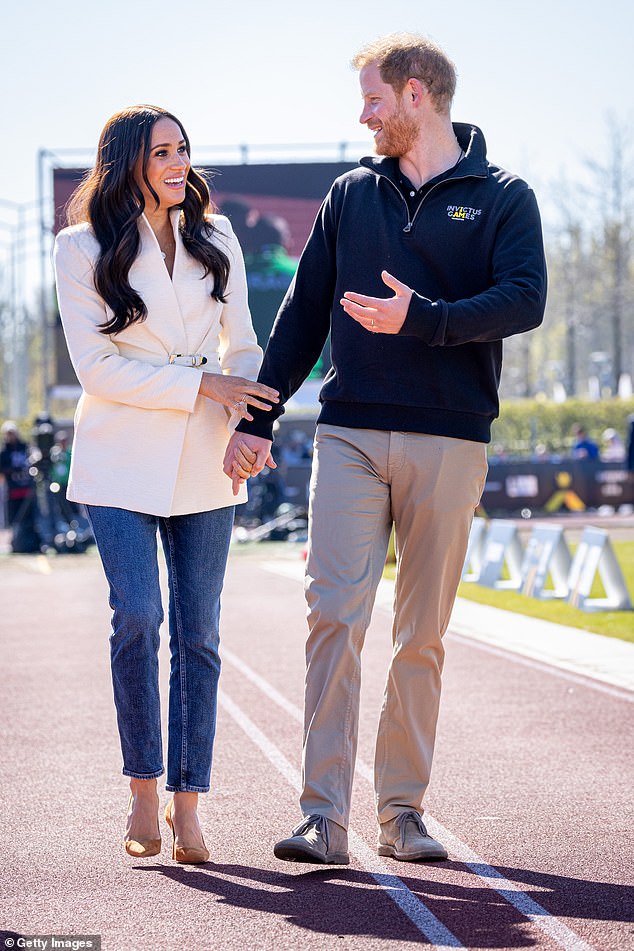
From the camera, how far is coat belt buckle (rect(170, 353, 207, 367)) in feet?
14.7

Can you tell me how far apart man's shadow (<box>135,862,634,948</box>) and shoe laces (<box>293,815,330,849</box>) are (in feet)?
0.38

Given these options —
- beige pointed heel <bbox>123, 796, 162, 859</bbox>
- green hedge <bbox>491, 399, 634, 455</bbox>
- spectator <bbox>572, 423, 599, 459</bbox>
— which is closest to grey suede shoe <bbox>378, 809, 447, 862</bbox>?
beige pointed heel <bbox>123, 796, 162, 859</bbox>

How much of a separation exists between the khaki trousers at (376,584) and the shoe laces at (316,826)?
0.9 inches

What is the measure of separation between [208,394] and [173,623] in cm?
70

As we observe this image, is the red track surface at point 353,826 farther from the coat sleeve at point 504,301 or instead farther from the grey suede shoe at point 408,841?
the coat sleeve at point 504,301

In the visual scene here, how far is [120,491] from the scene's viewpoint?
4.34m

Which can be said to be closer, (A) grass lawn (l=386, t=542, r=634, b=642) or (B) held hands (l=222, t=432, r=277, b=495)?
(B) held hands (l=222, t=432, r=277, b=495)

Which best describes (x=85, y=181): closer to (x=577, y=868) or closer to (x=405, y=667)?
(x=405, y=667)

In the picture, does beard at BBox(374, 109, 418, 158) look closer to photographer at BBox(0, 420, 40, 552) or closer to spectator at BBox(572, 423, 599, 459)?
photographer at BBox(0, 420, 40, 552)

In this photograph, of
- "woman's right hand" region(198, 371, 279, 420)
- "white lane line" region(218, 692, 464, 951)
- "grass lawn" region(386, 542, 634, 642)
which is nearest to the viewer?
"white lane line" region(218, 692, 464, 951)

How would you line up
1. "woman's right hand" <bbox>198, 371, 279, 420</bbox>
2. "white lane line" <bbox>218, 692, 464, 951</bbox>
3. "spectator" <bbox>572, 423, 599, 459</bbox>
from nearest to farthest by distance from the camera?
"white lane line" <bbox>218, 692, 464, 951</bbox>, "woman's right hand" <bbox>198, 371, 279, 420</bbox>, "spectator" <bbox>572, 423, 599, 459</bbox>

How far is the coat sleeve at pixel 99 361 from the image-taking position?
14.3 ft

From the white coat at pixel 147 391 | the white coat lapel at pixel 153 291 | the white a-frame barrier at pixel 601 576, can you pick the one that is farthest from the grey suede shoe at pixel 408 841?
the white a-frame barrier at pixel 601 576

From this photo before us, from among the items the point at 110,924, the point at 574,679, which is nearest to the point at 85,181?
the point at 110,924
